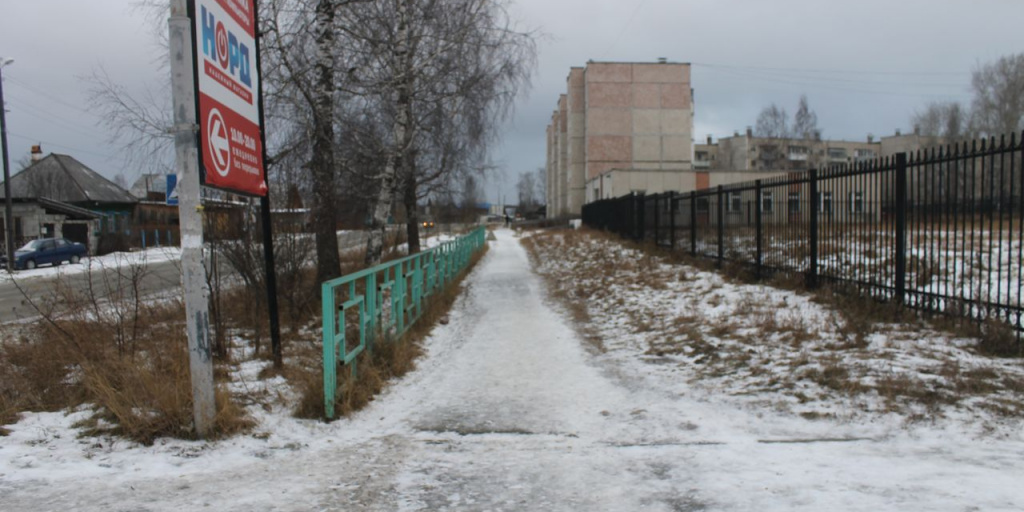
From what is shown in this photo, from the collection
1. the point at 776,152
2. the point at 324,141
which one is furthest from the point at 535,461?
the point at 776,152

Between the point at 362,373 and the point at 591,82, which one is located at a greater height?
the point at 591,82

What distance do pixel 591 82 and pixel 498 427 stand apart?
5661 centimetres

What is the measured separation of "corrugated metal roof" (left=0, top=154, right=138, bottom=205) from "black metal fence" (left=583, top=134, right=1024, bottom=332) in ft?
134

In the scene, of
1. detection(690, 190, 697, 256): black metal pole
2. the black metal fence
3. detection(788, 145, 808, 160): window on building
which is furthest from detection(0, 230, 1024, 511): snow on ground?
detection(788, 145, 808, 160): window on building

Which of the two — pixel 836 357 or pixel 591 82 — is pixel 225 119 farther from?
pixel 591 82

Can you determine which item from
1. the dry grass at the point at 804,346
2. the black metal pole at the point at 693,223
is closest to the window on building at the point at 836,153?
the black metal pole at the point at 693,223

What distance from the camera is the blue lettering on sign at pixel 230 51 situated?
14.8ft

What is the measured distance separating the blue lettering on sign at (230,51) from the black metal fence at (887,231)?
6.57 m

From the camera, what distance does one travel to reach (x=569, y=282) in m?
15.5

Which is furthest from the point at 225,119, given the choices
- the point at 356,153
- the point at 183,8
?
the point at 356,153

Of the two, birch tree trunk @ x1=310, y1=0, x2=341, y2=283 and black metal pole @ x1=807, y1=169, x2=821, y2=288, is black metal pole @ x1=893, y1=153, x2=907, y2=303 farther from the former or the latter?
birch tree trunk @ x1=310, y1=0, x2=341, y2=283

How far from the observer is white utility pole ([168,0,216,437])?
4.30 m

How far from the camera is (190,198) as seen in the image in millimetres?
4309

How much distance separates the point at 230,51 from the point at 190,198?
137 centimetres
